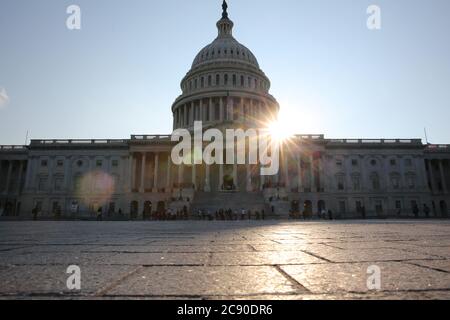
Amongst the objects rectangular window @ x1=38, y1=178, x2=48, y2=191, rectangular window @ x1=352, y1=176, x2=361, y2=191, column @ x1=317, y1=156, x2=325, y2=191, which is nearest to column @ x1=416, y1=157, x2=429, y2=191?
rectangular window @ x1=352, y1=176, x2=361, y2=191

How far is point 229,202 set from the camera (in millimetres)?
39750

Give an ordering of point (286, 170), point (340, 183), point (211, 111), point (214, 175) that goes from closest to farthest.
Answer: point (286, 170) → point (214, 175) → point (340, 183) → point (211, 111)

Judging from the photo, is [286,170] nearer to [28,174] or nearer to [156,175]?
[156,175]

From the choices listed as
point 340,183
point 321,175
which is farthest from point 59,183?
point 340,183

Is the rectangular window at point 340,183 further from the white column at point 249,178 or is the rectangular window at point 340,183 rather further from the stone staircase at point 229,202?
the stone staircase at point 229,202

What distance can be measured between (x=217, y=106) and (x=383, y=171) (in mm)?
34688

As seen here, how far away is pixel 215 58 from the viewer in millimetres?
72188

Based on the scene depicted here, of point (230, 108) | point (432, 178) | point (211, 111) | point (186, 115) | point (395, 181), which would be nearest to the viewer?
point (395, 181)

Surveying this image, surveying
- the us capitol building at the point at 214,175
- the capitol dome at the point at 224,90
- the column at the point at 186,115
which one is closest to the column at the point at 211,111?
the capitol dome at the point at 224,90

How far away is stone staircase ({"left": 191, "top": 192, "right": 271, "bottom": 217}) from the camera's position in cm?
3819

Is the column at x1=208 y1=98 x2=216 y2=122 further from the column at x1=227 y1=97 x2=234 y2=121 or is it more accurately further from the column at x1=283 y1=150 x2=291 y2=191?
the column at x1=283 y1=150 x2=291 y2=191
